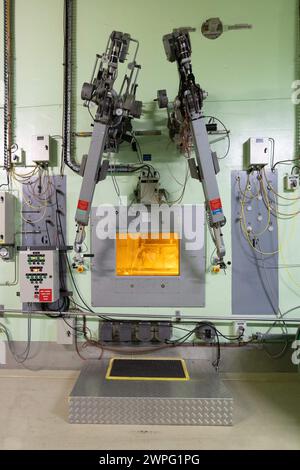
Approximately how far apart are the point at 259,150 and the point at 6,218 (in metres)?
2.32

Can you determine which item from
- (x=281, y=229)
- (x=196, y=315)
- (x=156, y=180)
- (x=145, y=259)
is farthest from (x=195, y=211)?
(x=196, y=315)

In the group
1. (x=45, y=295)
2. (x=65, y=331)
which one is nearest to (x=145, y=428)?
(x=65, y=331)

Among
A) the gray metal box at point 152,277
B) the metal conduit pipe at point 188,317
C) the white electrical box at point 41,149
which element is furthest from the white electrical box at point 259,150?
the white electrical box at point 41,149

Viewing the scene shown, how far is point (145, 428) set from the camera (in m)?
1.49

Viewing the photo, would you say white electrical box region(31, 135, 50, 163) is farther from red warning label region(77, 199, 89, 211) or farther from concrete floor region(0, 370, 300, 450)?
concrete floor region(0, 370, 300, 450)

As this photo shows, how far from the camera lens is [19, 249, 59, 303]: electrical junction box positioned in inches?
78.2

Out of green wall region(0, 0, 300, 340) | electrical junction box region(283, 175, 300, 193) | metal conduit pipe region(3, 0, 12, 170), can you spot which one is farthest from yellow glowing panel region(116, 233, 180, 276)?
metal conduit pipe region(3, 0, 12, 170)

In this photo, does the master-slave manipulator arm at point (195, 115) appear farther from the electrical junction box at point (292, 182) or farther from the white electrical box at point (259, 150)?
the electrical junction box at point (292, 182)

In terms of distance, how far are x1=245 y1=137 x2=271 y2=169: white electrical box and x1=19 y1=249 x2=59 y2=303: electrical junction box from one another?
1.94 metres

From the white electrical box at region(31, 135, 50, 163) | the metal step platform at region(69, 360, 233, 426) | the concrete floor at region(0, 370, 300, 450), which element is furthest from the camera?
the white electrical box at region(31, 135, 50, 163)

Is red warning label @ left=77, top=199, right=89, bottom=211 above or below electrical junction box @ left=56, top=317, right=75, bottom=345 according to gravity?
above

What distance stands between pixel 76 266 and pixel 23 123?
147 centimetres

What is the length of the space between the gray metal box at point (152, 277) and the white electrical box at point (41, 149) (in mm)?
732

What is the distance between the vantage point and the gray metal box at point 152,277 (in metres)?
2.10
